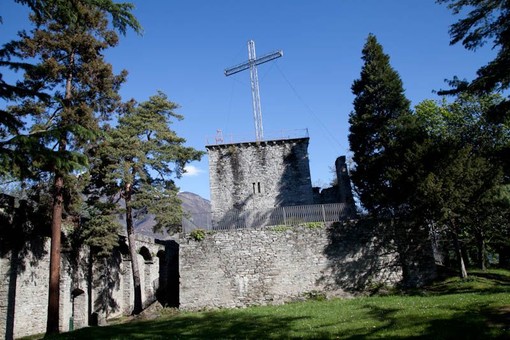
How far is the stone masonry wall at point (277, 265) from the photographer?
811 inches

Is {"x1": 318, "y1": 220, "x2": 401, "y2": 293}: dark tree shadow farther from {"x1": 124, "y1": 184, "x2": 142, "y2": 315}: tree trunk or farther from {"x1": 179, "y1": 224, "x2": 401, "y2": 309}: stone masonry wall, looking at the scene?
{"x1": 124, "y1": 184, "x2": 142, "y2": 315}: tree trunk

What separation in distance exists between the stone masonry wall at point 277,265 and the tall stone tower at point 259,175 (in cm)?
826

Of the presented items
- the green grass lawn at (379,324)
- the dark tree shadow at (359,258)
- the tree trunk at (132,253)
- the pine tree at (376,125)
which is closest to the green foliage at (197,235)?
the tree trunk at (132,253)

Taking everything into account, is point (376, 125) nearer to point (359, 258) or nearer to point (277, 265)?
point (359, 258)

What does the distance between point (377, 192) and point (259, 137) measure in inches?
533

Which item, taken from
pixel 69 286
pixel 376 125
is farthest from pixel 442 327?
pixel 69 286

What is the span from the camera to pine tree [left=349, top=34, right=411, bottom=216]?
70.7ft

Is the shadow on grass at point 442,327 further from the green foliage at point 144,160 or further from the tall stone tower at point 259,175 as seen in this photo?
the tall stone tower at point 259,175

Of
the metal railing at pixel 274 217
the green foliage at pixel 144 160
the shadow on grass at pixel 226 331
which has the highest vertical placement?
the green foliage at pixel 144 160

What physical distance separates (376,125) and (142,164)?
14467 millimetres

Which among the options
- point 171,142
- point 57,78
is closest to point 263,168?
point 171,142

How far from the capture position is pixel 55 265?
15258 mm

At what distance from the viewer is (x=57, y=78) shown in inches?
670

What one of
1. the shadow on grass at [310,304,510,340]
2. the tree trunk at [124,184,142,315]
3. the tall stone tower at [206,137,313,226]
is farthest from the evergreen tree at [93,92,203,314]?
the shadow on grass at [310,304,510,340]
